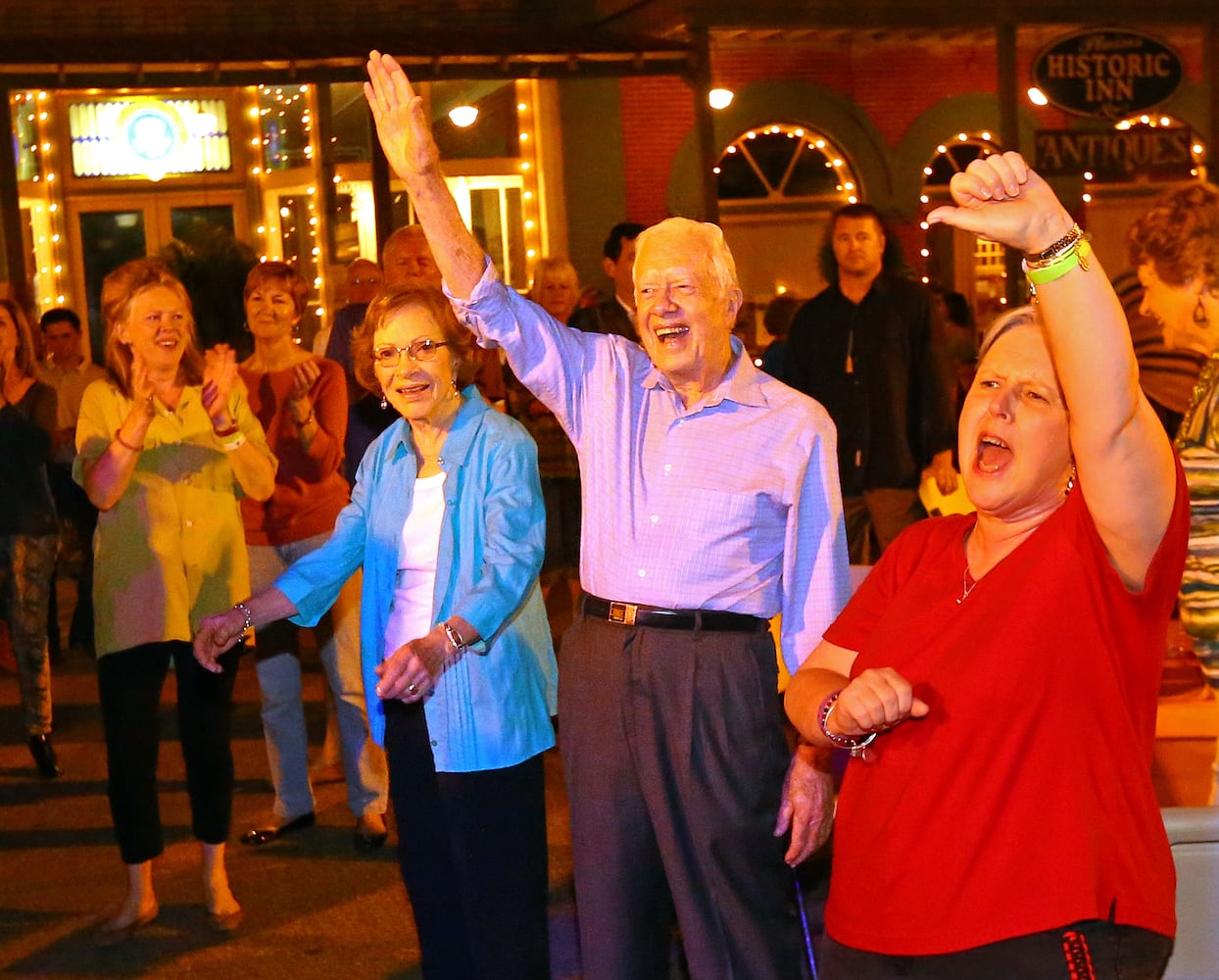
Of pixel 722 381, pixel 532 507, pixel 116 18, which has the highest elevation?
pixel 116 18

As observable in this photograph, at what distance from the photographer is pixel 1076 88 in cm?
1312

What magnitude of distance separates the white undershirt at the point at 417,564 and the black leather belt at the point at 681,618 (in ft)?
2.36

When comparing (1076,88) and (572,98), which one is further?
(572,98)

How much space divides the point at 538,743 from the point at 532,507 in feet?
1.93

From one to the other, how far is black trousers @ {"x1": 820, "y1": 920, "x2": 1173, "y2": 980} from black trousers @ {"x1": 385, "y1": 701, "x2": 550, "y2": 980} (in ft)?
5.42

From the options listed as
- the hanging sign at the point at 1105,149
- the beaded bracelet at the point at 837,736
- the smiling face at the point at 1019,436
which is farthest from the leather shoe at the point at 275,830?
the hanging sign at the point at 1105,149

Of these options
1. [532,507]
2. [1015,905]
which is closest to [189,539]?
[532,507]

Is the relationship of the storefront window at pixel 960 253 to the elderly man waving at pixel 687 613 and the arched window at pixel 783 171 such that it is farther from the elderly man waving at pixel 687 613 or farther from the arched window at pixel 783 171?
the elderly man waving at pixel 687 613

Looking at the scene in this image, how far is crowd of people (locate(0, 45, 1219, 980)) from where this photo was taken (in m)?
2.46

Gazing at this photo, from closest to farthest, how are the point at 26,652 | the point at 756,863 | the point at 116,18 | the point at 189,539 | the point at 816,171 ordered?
1. the point at 756,863
2. the point at 189,539
3. the point at 26,652
4. the point at 116,18
5. the point at 816,171

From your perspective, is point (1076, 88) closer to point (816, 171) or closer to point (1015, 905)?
point (816, 171)

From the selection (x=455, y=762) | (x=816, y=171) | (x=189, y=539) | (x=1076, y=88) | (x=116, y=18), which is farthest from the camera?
(x=816, y=171)

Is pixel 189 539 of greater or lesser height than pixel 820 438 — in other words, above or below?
below

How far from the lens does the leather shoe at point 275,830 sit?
6.37m
